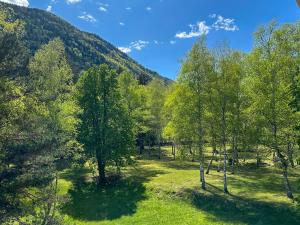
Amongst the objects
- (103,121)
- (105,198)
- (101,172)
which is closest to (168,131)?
(103,121)

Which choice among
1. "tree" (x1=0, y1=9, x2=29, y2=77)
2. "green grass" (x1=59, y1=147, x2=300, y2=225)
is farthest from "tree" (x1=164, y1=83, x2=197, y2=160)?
"tree" (x1=0, y1=9, x2=29, y2=77)

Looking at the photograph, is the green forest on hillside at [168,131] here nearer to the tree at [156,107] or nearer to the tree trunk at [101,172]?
the tree trunk at [101,172]

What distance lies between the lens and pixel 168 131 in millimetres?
51000

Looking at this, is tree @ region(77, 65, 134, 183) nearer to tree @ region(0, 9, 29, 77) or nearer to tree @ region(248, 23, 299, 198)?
tree @ region(248, 23, 299, 198)

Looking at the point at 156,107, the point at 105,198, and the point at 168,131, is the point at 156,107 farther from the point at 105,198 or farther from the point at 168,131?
the point at 105,198

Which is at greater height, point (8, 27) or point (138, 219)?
point (8, 27)

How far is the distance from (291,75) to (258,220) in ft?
57.4

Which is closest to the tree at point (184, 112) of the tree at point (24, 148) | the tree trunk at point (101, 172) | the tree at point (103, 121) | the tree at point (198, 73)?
the tree at point (198, 73)

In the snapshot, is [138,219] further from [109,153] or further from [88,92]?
[88,92]

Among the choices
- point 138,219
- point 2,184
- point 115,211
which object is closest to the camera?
point 2,184

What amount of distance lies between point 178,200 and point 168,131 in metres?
12.7

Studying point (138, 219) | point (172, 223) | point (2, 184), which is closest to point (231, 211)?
point (172, 223)

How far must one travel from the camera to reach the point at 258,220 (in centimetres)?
3359

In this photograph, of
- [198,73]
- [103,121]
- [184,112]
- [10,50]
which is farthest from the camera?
[103,121]
